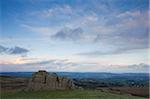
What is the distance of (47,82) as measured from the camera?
58.1ft

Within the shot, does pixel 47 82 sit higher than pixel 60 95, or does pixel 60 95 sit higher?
pixel 47 82

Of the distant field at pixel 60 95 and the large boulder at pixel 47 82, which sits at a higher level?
the large boulder at pixel 47 82

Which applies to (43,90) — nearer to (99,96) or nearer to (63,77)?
(63,77)

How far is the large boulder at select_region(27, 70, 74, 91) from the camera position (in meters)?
17.4

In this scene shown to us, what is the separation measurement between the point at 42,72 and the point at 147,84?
7991 mm

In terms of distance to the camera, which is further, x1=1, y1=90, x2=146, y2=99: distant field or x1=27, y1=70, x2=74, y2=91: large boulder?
x1=27, y1=70, x2=74, y2=91: large boulder

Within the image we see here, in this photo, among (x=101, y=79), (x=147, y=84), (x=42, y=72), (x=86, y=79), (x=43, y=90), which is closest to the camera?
(x=43, y=90)

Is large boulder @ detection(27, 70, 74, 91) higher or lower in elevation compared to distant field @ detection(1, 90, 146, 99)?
higher

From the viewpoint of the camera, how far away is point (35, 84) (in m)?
17.6

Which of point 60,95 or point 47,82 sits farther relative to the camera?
point 47,82

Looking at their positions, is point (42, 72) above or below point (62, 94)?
above

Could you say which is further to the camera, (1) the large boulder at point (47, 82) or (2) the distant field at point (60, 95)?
(1) the large boulder at point (47, 82)

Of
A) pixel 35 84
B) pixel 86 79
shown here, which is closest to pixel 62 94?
pixel 35 84

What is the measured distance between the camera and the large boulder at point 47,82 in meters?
17.4
